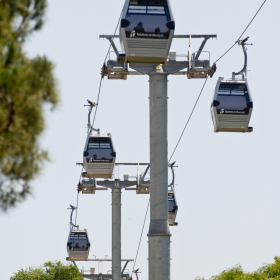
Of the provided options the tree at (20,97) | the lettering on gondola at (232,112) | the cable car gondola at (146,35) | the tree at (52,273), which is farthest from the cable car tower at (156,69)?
the tree at (52,273)

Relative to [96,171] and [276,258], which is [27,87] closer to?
[96,171]

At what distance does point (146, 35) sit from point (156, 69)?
2554 millimetres

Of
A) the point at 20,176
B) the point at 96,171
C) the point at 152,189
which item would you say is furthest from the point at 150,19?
the point at 96,171

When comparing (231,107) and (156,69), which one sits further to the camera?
(231,107)

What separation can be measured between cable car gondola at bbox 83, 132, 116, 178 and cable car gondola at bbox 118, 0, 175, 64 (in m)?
14.9

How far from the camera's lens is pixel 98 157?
91.1 ft

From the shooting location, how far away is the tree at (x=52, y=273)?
6762cm

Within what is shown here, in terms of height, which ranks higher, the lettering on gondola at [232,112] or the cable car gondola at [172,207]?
the cable car gondola at [172,207]

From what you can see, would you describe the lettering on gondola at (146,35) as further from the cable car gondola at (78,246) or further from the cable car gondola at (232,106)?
the cable car gondola at (78,246)

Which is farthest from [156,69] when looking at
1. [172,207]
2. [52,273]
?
[52,273]

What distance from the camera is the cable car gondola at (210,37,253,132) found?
1738 cm

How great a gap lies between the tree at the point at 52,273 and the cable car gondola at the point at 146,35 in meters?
55.6

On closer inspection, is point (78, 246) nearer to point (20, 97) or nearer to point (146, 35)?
point (146, 35)

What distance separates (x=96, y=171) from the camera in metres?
27.8
